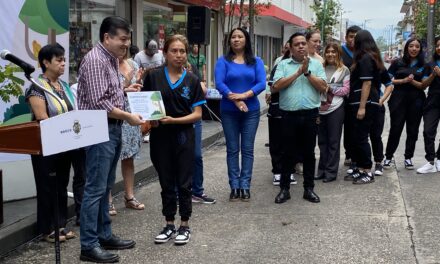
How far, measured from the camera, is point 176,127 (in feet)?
15.4

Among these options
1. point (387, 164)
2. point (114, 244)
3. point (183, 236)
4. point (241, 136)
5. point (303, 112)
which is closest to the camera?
point (114, 244)

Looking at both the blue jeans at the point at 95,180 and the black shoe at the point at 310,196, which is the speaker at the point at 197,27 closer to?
the black shoe at the point at 310,196

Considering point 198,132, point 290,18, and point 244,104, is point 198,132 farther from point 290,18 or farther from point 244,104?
point 290,18

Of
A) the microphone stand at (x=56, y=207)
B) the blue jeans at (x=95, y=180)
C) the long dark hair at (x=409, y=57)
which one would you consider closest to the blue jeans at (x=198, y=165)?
Result: the blue jeans at (x=95, y=180)

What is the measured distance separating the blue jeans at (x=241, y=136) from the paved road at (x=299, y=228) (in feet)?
1.28

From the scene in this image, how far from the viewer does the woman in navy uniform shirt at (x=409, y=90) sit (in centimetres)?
733

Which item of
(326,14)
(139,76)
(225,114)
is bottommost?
(225,114)

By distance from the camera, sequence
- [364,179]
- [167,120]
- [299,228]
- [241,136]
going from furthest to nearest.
→ [364,179] → [241,136] → [299,228] → [167,120]

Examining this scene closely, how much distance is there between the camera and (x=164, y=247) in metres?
4.74

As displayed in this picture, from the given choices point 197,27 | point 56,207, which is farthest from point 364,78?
point 197,27

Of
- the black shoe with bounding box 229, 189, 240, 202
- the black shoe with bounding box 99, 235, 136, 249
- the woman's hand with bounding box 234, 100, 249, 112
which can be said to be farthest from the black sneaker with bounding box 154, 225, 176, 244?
the woman's hand with bounding box 234, 100, 249, 112

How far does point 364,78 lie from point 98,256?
402 cm

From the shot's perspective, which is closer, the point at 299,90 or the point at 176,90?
the point at 176,90

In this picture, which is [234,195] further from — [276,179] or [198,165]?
[276,179]
